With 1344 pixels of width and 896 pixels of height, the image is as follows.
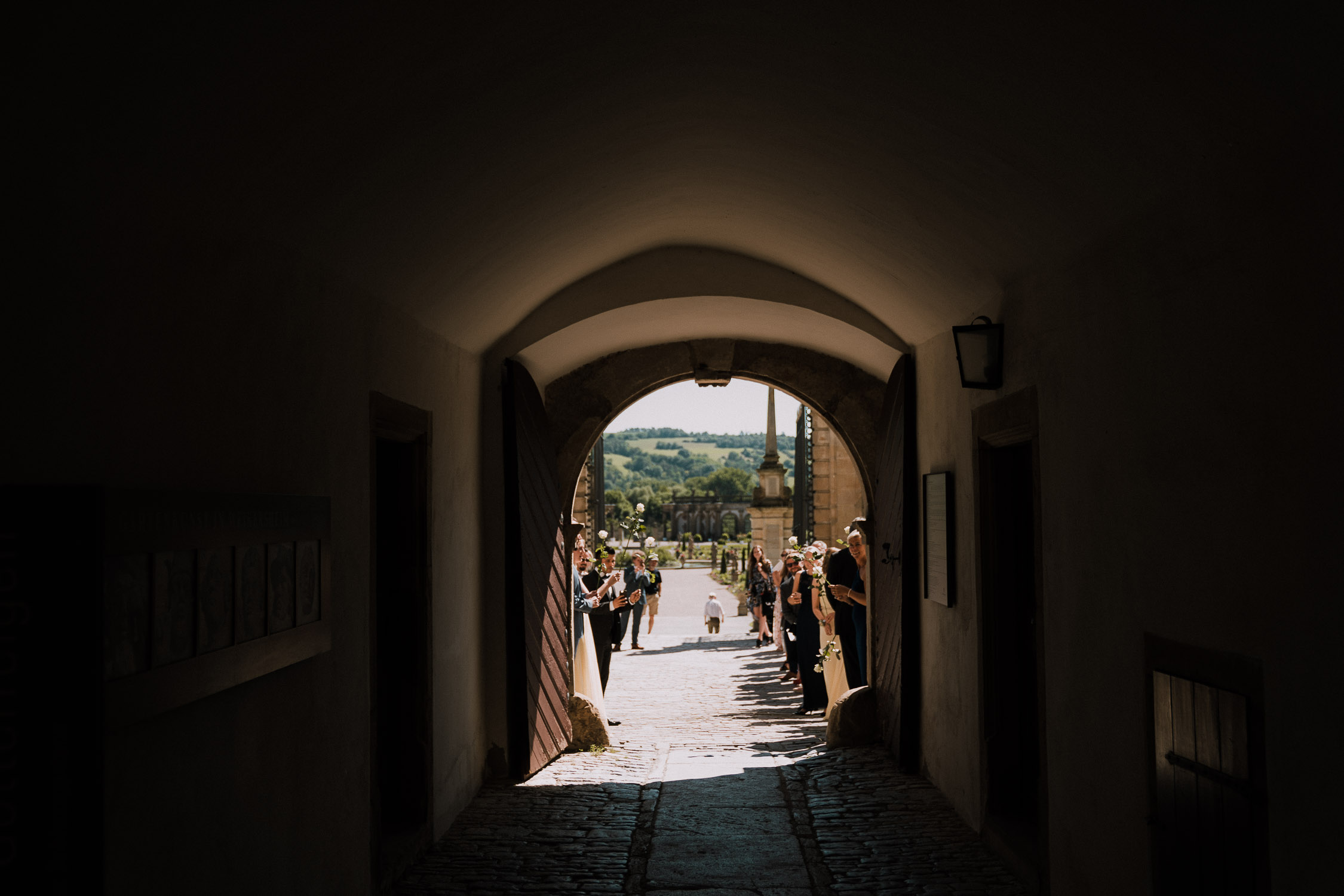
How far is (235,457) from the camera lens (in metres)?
3.14

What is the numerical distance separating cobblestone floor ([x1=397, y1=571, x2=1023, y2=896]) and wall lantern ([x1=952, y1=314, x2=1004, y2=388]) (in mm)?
2156

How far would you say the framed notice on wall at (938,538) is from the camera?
238 inches

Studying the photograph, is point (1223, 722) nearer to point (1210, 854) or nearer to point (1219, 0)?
point (1210, 854)

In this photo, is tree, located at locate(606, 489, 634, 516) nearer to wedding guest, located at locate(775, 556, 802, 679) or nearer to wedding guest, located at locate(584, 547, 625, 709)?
wedding guest, located at locate(775, 556, 802, 679)

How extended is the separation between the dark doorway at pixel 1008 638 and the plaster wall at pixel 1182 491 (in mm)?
650

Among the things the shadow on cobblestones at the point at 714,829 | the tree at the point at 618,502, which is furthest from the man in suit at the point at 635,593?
the tree at the point at 618,502

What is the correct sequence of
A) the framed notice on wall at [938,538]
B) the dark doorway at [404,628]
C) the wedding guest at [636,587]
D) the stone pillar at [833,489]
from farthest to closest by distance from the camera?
the stone pillar at [833,489], the wedding guest at [636,587], the framed notice on wall at [938,538], the dark doorway at [404,628]

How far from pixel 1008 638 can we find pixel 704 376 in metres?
3.81

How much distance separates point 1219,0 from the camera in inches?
89.2

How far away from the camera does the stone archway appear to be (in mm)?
8469

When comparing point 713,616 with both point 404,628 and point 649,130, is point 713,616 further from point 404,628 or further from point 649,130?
point 649,130

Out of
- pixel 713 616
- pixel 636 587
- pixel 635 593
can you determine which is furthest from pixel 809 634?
pixel 713 616

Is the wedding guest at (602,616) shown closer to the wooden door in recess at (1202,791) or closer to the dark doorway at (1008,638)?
the dark doorway at (1008,638)

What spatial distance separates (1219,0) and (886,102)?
155cm
